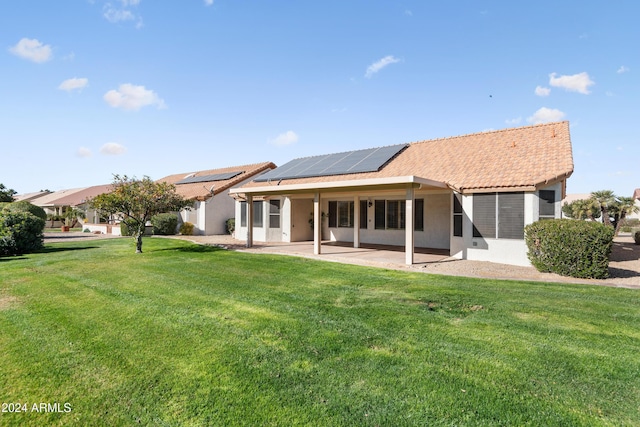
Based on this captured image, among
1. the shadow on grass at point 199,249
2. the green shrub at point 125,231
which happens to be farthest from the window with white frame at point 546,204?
the green shrub at point 125,231

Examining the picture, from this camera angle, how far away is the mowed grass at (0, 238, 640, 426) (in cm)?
329

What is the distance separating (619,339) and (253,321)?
571 cm

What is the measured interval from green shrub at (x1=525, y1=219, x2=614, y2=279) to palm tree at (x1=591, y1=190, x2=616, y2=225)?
24.4m

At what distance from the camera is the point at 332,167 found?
19203mm

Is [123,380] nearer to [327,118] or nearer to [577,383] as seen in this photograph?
[577,383]

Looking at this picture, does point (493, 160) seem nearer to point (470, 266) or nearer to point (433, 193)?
point (433, 193)

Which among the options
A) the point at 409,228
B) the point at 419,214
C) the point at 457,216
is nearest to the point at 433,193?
the point at 419,214

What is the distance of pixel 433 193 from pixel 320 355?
13.3m

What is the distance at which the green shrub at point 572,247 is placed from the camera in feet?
32.2

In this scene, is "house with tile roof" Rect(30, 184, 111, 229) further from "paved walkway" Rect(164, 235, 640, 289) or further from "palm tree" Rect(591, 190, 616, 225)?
"palm tree" Rect(591, 190, 616, 225)

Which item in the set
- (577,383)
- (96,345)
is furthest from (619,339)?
(96,345)

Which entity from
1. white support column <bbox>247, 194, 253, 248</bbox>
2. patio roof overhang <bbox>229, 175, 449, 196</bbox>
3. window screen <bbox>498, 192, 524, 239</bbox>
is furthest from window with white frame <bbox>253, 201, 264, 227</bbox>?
window screen <bbox>498, 192, 524, 239</bbox>

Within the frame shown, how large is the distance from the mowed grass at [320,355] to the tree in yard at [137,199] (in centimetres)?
672

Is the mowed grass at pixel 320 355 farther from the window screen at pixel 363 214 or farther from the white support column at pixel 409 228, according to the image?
the window screen at pixel 363 214
